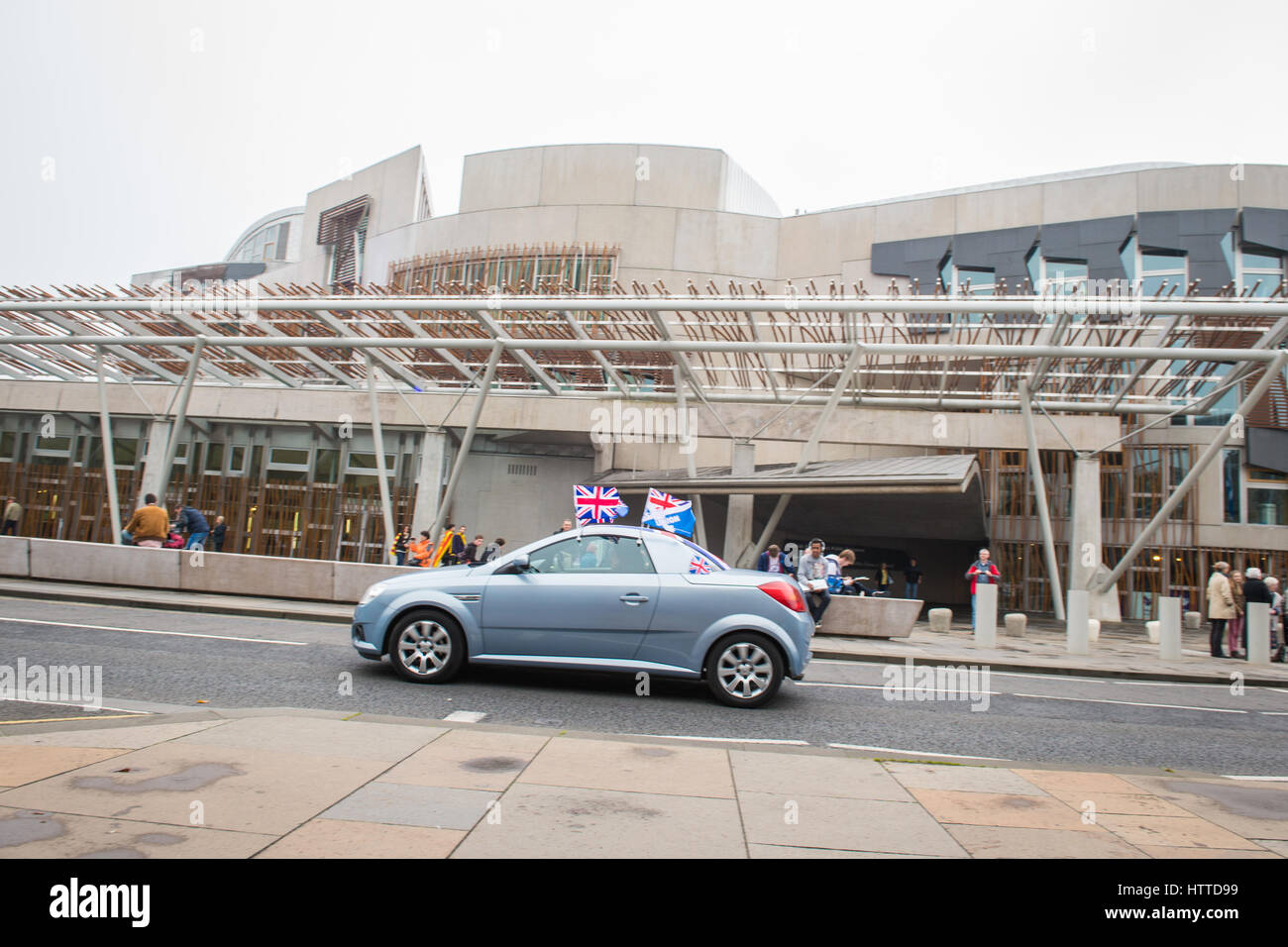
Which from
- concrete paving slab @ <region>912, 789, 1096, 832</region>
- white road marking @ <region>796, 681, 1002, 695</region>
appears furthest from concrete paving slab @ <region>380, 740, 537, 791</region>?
white road marking @ <region>796, 681, 1002, 695</region>

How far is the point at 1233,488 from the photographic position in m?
29.6

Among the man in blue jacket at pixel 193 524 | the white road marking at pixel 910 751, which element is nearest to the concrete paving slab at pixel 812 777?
the white road marking at pixel 910 751

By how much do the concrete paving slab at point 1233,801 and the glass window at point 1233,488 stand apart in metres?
28.5

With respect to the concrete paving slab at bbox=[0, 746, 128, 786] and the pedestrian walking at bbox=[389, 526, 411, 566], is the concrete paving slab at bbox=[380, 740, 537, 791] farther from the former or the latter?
the pedestrian walking at bbox=[389, 526, 411, 566]

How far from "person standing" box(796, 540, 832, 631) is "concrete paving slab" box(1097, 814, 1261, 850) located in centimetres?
899

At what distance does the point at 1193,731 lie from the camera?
8.24 m

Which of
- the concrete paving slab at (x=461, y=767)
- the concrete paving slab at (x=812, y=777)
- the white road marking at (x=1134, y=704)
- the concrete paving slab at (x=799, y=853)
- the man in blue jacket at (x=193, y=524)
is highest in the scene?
the man in blue jacket at (x=193, y=524)

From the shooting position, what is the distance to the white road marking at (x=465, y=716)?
6.56 metres

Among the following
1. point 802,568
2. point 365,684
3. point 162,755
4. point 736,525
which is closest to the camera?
point 162,755

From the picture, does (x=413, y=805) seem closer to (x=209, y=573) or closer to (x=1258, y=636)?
(x=209, y=573)

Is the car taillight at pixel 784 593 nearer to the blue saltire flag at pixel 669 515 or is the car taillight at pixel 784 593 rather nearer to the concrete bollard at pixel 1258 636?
the blue saltire flag at pixel 669 515

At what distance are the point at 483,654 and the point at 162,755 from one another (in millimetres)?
3414
